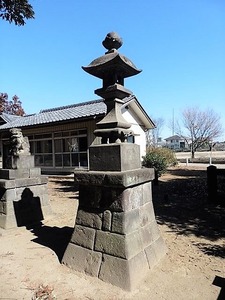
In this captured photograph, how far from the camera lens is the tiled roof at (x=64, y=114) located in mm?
14873

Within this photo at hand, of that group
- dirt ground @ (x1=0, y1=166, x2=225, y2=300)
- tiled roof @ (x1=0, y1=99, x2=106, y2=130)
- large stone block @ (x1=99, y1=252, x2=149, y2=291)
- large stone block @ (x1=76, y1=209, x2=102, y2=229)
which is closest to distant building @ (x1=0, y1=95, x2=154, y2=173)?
tiled roof @ (x1=0, y1=99, x2=106, y2=130)

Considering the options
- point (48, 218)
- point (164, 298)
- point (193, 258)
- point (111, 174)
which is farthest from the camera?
point (48, 218)

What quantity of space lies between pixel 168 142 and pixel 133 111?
249ft

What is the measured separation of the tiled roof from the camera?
1487 cm

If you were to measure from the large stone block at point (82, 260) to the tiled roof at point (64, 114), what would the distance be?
10.5 metres

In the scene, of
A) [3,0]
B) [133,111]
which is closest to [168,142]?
[133,111]

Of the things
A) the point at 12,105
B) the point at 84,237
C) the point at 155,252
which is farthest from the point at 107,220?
the point at 12,105

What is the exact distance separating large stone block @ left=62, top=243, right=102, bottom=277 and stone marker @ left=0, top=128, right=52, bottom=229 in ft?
7.99

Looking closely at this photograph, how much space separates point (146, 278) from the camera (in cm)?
322

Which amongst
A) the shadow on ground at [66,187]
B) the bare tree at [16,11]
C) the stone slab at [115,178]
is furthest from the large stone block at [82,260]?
the bare tree at [16,11]

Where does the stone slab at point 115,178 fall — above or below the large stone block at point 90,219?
above

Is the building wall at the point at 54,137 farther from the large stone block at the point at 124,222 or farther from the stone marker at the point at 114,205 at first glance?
the large stone block at the point at 124,222

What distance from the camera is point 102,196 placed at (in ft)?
11.4

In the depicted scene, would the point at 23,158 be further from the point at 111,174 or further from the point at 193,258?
the point at 193,258
